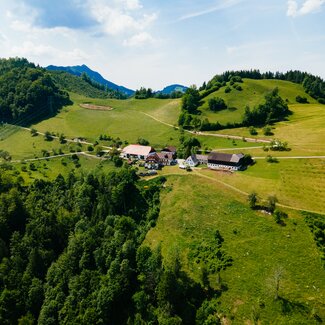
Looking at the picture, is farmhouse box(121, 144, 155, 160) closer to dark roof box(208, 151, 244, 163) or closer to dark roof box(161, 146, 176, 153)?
dark roof box(161, 146, 176, 153)

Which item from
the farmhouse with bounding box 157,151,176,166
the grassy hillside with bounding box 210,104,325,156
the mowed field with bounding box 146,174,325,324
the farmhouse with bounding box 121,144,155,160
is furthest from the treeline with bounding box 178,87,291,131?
the mowed field with bounding box 146,174,325,324

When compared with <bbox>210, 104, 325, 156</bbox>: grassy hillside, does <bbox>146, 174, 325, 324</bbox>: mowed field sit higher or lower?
lower

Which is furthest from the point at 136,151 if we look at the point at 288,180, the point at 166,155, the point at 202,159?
the point at 288,180

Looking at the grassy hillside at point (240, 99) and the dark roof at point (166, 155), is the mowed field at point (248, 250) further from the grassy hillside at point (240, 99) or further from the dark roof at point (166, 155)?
the grassy hillside at point (240, 99)

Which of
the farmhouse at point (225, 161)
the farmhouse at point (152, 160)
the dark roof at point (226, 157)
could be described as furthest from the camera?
the farmhouse at point (152, 160)

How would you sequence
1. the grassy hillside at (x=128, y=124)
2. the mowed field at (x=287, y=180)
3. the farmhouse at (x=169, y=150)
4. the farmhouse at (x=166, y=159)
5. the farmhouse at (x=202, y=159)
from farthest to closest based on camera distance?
the grassy hillside at (x=128, y=124) → the farmhouse at (x=169, y=150) → the farmhouse at (x=166, y=159) → the farmhouse at (x=202, y=159) → the mowed field at (x=287, y=180)

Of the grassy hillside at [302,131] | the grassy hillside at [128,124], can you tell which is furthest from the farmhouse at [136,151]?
the grassy hillside at [302,131]

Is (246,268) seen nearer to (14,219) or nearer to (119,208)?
(119,208)
